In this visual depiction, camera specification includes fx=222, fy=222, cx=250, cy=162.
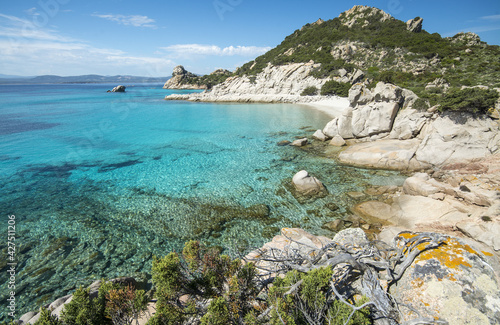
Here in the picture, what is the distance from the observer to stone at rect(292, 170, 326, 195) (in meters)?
14.4

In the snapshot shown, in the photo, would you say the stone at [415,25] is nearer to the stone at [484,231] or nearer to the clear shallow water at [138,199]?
the clear shallow water at [138,199]

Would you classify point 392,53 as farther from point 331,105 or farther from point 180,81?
point 180,81

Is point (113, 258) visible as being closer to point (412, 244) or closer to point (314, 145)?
point (412, 244)

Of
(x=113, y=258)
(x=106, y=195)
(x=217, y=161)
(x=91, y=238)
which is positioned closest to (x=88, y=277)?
(x=113, y=258)

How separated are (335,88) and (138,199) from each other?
53.9 m

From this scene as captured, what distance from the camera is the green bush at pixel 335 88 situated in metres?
53.3

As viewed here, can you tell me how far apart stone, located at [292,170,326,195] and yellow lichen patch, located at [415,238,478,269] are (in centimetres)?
878

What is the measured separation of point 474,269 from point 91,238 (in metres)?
14.1

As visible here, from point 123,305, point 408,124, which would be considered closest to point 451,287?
point 123,305

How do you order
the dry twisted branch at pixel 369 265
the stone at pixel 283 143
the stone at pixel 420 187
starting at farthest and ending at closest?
the stone at pixel 283 143 < the stone at pixel 420 187 < the dry twisted branch at pixel 369 265

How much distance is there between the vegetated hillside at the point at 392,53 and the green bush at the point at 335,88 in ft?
17.7

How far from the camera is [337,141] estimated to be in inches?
930

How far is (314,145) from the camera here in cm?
2395

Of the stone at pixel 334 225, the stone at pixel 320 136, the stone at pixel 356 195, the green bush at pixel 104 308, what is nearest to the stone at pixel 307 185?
the stone at pixel 356 195
